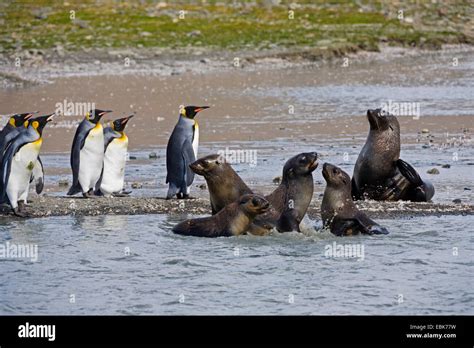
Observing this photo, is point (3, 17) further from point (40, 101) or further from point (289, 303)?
point (289, 303)

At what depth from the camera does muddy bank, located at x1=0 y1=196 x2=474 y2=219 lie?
1116 cm

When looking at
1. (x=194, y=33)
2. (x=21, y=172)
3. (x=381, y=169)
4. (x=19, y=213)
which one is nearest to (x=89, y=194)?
(x=21, y=172)

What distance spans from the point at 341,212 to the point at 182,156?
2.56 meters

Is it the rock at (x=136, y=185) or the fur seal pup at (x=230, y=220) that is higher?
the fur seal pup at (x=230, y=220)

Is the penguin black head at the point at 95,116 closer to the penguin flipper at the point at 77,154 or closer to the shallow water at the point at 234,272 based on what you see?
the penguin flipper at the point at 77,154

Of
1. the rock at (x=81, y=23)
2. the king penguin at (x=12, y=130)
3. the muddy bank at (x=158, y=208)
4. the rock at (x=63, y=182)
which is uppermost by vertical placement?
the king penguin at (x=12, y=130)

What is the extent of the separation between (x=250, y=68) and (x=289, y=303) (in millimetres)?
23326

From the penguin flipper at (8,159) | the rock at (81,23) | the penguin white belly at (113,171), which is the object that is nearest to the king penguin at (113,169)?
the penguin white belly at (113,171)

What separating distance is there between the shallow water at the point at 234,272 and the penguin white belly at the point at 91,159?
134 cm

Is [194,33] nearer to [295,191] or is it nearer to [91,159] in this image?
[91,159]

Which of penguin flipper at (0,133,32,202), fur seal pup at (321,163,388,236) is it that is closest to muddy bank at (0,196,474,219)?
penguin flipper at (0,133,32,202)

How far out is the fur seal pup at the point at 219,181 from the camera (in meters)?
10.7

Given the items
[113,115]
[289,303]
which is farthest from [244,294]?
[113,115]

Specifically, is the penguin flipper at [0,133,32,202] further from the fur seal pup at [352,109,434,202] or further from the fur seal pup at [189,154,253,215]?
the fur seal pup at [352,109,434,202]
